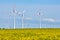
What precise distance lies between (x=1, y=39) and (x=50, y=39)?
850 cm

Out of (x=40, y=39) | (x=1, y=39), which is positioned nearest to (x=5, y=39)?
(x=1, y=39)

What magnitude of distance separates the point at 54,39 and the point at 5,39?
28.0 ft

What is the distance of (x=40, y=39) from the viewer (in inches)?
2100

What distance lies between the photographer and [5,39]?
170 feet

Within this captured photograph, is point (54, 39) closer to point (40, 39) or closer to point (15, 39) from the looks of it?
point (40, 39)

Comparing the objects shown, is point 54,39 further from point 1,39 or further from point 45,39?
point 1,39

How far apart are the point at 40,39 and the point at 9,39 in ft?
18.2

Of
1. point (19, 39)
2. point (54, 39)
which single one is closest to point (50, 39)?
point (54, 39)

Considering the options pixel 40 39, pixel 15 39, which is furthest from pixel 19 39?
pixel 40 39

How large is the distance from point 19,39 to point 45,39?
188 inches

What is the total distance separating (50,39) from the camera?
52.6 metres

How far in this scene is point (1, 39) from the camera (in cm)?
5191

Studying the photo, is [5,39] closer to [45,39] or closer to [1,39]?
[1,39]

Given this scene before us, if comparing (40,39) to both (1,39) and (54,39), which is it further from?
(1,39)
